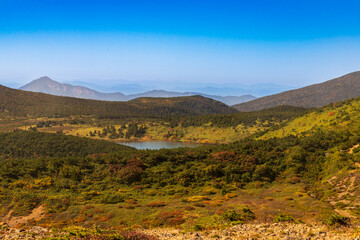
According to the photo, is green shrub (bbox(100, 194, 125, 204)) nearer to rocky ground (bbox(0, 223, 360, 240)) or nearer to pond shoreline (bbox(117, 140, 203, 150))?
rocky ground (bbox(0, 223, 360, 240))

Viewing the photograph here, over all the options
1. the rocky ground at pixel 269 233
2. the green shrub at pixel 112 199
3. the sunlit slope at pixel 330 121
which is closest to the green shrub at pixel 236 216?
the rocky ground at pixel 269 233

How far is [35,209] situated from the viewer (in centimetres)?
2759

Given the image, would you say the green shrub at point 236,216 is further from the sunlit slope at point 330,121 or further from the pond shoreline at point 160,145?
the pond shoreline at point 160,145

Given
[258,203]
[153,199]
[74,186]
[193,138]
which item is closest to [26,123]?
[193,138]

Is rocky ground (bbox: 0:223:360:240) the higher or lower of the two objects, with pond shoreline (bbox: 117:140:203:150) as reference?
higher

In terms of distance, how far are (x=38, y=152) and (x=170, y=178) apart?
201 ft

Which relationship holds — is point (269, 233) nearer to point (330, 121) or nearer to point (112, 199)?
point (112, 199)

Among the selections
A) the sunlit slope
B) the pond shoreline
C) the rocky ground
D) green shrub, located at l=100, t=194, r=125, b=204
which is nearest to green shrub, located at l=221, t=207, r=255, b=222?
the rocky ground

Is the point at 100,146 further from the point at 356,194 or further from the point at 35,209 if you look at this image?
the point at 356,194

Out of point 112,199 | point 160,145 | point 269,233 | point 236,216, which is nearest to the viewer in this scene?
point 269,233

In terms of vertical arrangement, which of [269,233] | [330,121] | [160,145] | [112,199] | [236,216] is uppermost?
[330,121]

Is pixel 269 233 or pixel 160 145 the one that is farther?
pixel 160 145

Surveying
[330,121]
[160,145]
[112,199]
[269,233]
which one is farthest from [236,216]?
[160,145]

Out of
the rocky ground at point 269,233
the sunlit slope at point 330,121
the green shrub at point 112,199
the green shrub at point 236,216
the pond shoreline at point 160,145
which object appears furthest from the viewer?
the pond shoreline at point 160,145
